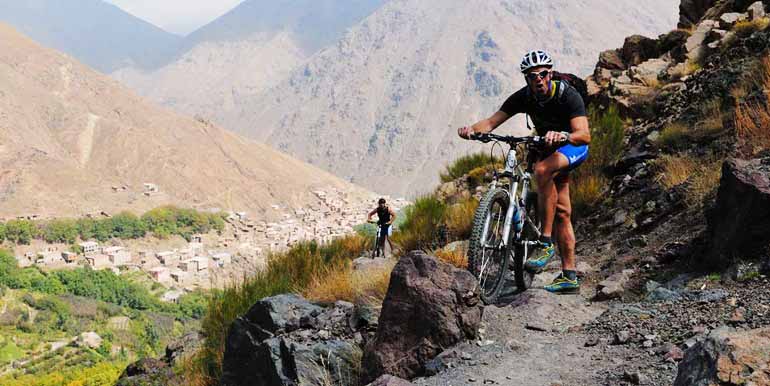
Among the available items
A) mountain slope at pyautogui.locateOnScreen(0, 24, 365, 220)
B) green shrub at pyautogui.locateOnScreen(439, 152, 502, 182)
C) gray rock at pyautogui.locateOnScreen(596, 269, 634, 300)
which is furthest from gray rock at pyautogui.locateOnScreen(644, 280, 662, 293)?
mountain slope at pyautogui.locateOnScreen(0, 24, 365, 220)

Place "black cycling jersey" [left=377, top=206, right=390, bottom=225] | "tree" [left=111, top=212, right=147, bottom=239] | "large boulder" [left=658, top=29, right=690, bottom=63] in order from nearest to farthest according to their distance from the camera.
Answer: "black cycling jersey" [left=377, top=206, right=390, bottom=225], "large boulder" [left=658, top=29, right=690, bottom=63], "tree" [left=111, top=212, right=147, bottom=239]

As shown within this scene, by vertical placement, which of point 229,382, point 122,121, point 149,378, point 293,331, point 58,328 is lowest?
point 58,328

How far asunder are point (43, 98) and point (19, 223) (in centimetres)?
4816

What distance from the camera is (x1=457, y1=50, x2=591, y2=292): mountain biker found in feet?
14.7

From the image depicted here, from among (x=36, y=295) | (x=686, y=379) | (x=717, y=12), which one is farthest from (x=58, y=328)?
(x=686, y=379)

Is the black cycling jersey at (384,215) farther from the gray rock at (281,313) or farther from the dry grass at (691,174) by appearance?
the gray rock at (281,313)

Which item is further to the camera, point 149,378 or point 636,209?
point 149,378

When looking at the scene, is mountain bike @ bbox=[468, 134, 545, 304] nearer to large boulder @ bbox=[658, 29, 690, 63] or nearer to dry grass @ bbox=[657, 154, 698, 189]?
dry grass @ bbox=[657, 154, 698, 189]

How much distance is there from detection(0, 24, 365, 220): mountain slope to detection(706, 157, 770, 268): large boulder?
11012 centimetres

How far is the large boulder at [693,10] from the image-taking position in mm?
15008

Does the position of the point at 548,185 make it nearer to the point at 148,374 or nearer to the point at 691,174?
the point at 691,174

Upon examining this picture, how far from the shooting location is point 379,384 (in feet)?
10.4

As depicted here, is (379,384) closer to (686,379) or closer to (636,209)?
(686,379)

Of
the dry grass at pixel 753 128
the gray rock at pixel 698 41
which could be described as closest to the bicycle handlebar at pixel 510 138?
the dry grass at pixel 753 128
